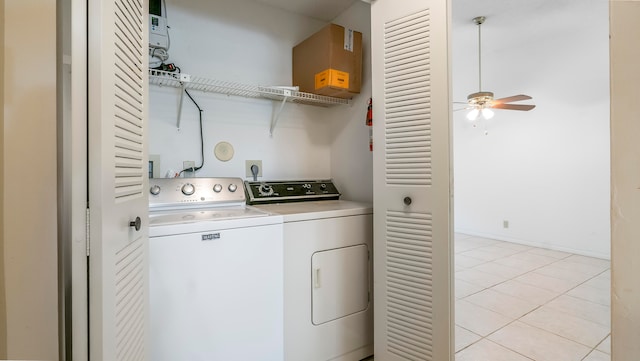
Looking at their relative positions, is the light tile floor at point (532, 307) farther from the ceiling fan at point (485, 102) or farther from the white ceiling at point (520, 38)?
the white ceiling at point (520, 38)

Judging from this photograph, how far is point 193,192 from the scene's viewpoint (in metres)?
1.71

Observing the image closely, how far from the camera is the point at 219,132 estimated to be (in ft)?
6.74

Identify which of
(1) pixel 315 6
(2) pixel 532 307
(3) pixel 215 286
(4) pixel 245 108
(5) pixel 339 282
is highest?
(1) pixel 315 6

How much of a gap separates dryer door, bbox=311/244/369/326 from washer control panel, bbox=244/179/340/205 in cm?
57

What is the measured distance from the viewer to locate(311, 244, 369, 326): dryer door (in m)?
1.60

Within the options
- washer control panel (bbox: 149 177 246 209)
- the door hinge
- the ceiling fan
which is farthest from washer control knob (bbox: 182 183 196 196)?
the ceiling fan

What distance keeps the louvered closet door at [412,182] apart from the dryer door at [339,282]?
151 mm

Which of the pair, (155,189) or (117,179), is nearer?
(117,179)

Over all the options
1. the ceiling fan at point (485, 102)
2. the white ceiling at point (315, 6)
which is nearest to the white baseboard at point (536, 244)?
the ceiling fan at point (485, 102)

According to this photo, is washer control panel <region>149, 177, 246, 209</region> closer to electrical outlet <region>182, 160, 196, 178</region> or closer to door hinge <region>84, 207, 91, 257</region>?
electrical outlet <region>182, 160, 196, 178</region>

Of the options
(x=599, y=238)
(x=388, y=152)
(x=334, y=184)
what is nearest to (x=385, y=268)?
(x=388, y=152)

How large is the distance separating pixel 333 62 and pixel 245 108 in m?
0.73

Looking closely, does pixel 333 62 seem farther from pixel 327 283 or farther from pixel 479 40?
pixel 479 40

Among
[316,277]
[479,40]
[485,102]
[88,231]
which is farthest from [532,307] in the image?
[479,40]
